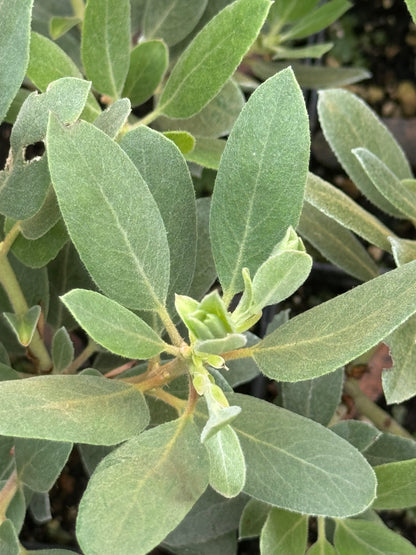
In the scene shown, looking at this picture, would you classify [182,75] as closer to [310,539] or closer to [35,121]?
[35,121]

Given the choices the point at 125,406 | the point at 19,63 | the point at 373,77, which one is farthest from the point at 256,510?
the point at 373,77

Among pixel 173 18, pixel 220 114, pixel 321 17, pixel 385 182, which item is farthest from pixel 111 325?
pixel 321 17

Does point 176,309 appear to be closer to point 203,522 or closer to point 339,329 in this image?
point 339,329

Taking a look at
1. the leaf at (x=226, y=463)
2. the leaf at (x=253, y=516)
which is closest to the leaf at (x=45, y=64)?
the leaf at (x=226, y=463)

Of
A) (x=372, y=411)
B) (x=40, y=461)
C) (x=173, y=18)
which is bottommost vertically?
(x=372, y=411)

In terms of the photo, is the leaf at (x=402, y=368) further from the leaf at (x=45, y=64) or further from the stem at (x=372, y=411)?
the leaf at (x=45, y=64)

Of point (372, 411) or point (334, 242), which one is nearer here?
point (334, 242)
